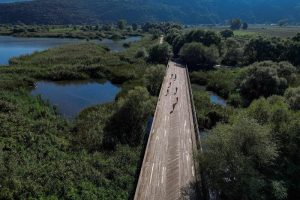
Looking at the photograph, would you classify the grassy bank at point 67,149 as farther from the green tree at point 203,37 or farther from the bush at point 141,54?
the green tree at point 203,37

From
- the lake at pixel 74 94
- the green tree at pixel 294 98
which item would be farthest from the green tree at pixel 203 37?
the green tree at pixel 294 98

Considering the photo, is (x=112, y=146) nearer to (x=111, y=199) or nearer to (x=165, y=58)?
(x=111, y=199)

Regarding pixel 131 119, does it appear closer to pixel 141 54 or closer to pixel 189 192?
pixel 189 192

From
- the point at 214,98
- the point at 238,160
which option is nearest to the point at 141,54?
the point at 214,98

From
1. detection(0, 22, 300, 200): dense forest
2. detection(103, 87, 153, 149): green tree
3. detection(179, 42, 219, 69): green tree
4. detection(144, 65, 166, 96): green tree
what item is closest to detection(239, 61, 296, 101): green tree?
detection(0, 22, 300, 200): dense forest

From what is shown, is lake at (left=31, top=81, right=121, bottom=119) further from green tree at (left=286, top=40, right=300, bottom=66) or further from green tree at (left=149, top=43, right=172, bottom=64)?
green tree at (left=286, top=40, right=300, bottom=66)
